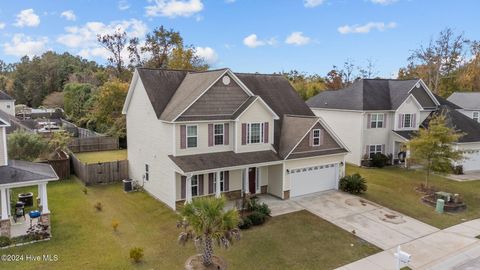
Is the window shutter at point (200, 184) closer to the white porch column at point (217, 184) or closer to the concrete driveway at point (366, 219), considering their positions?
the white porch column at point (217, 184)

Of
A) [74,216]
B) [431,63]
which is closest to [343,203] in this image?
[74,216]

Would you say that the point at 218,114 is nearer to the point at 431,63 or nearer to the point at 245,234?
the point at 245,234

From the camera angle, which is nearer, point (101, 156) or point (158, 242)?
point (158, 242)

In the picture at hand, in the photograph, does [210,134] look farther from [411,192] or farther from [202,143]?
[411,192]

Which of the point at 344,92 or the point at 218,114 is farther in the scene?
the point at 344,92

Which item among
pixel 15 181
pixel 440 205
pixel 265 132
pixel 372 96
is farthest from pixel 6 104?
pixel 440 205

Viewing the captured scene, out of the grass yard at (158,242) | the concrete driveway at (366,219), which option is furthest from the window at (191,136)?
the concrete driveway at (366,219)

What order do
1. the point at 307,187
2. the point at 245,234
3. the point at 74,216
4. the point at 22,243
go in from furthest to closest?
1. the point at 307,187
2. the point at 74,216
3. the point at 245,234
4. the point at 22,243
